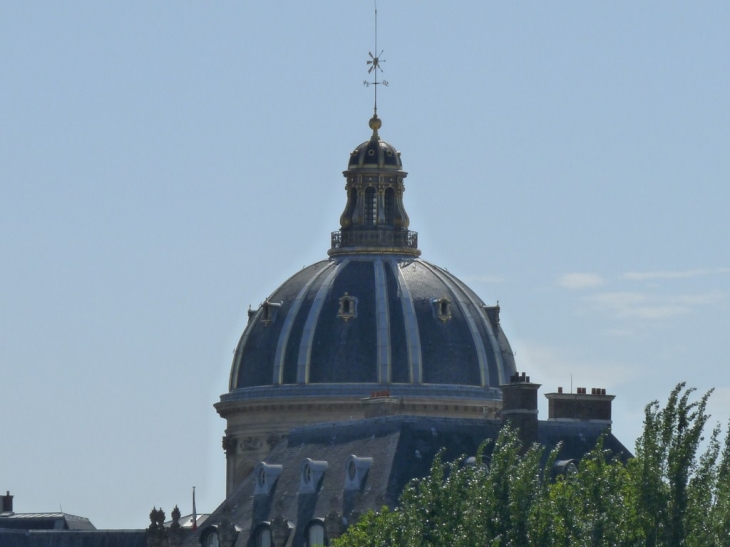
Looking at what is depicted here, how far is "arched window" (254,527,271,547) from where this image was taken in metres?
110

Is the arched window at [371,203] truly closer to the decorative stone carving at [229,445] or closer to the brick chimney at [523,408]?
the decorative stone carving at [229,445]

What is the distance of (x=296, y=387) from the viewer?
148875 mm

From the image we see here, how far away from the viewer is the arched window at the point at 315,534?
107125 mm

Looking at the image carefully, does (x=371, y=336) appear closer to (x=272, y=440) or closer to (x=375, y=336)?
(x=375, y=336)

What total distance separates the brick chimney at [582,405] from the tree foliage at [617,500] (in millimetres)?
31630

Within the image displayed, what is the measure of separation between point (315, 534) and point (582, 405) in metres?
13.3

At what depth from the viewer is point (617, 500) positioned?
81812 mm

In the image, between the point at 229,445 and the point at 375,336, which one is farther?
the point at 229,445

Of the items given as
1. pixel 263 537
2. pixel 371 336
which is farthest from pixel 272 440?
pixel 263 537

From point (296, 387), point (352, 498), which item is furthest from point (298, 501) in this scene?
point (296, 387)

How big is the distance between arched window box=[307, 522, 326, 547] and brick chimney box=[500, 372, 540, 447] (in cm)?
Answer: 727

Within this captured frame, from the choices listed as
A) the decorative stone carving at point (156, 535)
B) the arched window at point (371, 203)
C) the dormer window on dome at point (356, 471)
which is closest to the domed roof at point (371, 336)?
the arched window at point (371, 203)

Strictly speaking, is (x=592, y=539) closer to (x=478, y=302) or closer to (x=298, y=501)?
(x=298, y=501)

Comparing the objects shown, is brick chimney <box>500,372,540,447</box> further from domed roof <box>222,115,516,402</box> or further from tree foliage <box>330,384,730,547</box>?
domed roof <box>222,115,516,402</box>
